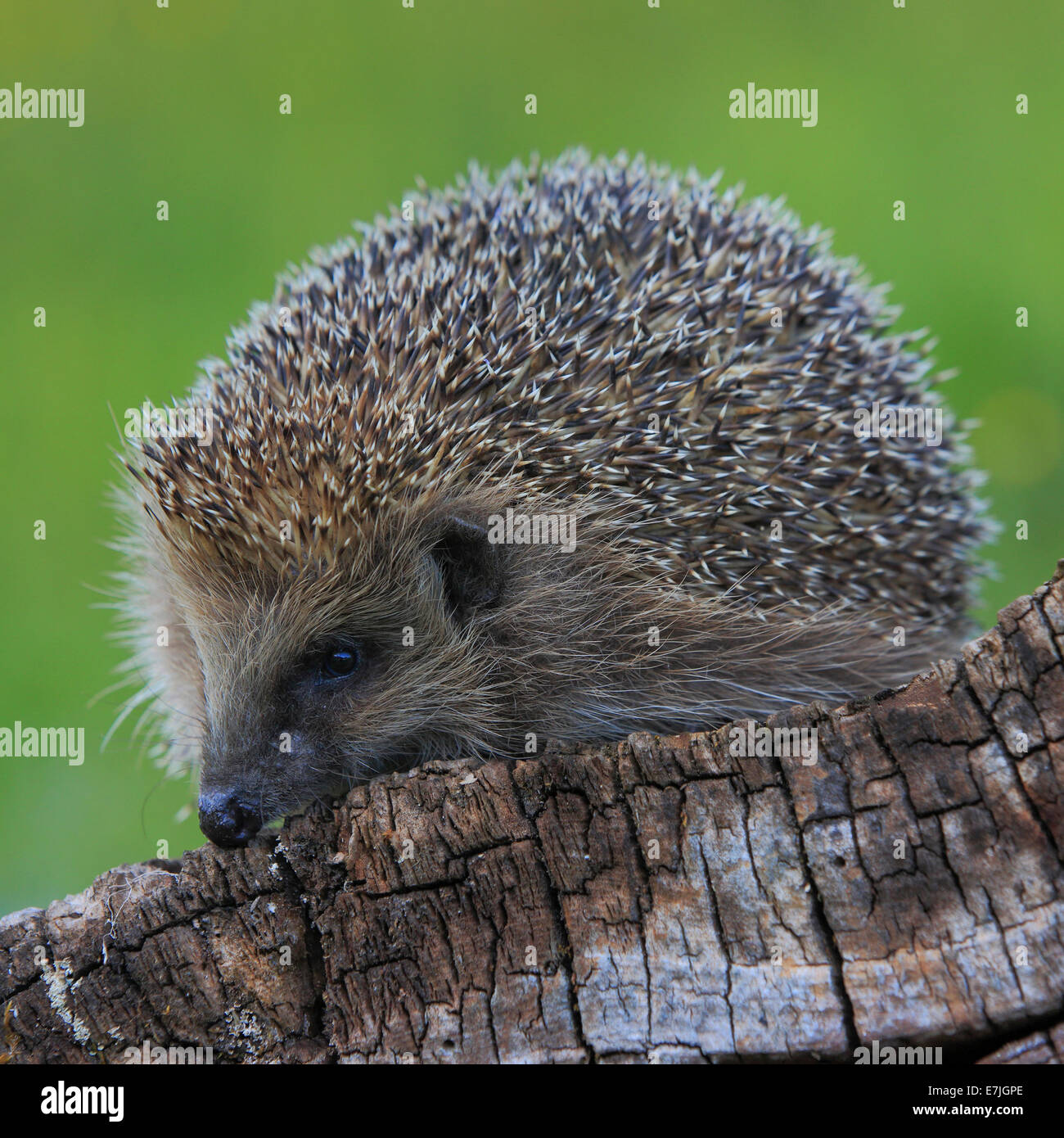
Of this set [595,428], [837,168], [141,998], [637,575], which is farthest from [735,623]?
[837,168]

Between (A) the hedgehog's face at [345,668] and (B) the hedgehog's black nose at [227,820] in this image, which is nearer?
(B) the hedgehog's black nose at [227,820]

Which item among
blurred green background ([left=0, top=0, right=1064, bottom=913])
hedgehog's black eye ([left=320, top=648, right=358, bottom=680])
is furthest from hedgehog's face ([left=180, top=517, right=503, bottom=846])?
blurred green background ([left=0, top=0, right=1064, bottom=913])

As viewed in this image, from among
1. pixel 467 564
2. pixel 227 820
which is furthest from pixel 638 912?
pixel 467 564

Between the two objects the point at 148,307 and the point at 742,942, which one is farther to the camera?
the point at 148,307

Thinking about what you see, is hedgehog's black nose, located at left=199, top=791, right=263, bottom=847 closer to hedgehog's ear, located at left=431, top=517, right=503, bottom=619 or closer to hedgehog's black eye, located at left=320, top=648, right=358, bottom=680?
hedgehog's black eye, located at left=320, top=648, right=358, bottom=680

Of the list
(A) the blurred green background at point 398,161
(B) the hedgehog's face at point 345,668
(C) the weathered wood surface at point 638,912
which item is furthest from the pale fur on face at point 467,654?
(A) the blurred green background at point 398,161

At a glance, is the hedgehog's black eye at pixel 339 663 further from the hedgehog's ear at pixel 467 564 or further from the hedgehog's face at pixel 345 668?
the hedgehog's ear at pixel 467 564
